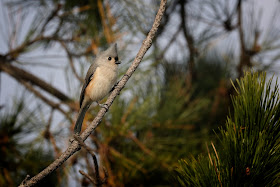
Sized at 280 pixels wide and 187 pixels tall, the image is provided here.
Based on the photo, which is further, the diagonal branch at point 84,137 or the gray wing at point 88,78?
the gray wing at point 88,78

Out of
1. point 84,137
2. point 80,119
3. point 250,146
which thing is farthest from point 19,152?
point 250,146

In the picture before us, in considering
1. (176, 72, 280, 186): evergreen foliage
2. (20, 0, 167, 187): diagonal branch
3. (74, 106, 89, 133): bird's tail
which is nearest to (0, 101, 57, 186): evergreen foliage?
(74, 106, 89, 133): bird's tail

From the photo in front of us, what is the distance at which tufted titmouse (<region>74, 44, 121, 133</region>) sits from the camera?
1.21m

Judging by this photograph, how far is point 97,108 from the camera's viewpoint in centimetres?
145

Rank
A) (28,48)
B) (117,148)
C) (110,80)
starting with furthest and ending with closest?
(28,48) < (117,148) < (110,80)

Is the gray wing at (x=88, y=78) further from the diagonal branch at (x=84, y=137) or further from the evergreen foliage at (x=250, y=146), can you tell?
the evergreen foliage at (x=250, y=146)

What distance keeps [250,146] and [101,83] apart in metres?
0.76

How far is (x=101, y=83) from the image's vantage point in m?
1.29

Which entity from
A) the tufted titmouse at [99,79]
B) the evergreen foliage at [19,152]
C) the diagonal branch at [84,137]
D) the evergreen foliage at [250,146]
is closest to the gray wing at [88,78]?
the tufted titmouse at [99,79]

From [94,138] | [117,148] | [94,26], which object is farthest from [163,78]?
[94,138]

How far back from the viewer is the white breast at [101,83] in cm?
122

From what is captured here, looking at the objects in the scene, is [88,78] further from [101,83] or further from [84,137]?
[84,137]

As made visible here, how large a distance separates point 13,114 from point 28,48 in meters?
0.46

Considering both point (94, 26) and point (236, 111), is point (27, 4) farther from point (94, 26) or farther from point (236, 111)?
point (236, 111)
